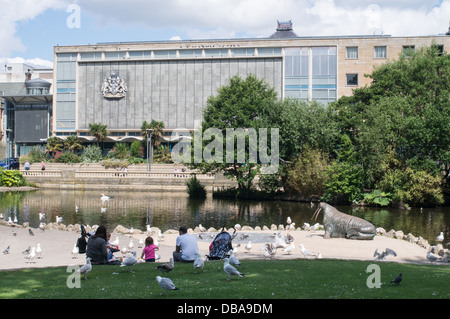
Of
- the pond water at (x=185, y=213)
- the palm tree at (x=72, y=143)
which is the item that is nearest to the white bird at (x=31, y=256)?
the pond water at (x=185, y=213)

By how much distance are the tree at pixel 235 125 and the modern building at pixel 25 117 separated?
45078 millimetres

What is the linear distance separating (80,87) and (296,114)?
4792cm

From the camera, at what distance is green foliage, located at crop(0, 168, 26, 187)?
185 ft

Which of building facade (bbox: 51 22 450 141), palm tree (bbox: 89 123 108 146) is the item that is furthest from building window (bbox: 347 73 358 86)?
palm tree (bbox: 89 123 108 146)

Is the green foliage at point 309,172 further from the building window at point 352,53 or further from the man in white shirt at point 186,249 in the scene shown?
the man in white shirt at point 186,249

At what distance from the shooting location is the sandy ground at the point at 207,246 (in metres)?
17.5

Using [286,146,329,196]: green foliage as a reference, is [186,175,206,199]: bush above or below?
below

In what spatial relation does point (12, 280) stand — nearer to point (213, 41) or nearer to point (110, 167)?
point (110, 167)

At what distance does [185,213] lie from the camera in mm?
37312

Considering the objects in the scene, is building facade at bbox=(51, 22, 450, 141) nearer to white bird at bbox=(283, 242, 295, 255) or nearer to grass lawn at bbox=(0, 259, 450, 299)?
white bird at bbox=(283, 242, 295, 255)

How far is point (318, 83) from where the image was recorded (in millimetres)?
74000

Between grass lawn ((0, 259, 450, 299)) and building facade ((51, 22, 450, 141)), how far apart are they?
61800mm
